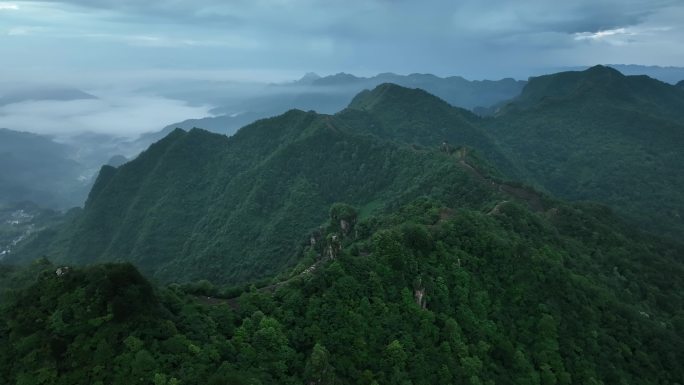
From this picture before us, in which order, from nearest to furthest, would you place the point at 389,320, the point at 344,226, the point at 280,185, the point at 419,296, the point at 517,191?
1. the point at 389,320
2. the point at 419,296
3. the point at 344,226
4. the point at 517,191
5. the point at 280,185

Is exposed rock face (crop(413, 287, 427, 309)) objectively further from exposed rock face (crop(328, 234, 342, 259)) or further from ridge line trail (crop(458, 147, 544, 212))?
ridge line trail (crop(458, 147, 544, 212))

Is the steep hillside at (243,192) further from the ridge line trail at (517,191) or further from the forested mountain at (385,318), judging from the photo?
the forested mountain at (385,318)

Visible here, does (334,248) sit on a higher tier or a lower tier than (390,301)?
higher

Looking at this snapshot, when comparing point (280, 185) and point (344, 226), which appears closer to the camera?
point (344, 226)

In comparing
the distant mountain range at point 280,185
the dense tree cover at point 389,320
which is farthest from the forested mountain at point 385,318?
the distant mountain range at point 280,185

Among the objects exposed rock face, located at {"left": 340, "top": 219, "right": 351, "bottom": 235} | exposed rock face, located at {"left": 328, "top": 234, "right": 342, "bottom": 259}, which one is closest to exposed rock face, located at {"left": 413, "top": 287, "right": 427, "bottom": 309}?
exposed rock face, located at {"left": 328, "top": 234, "right": 342, "bottom": 259}

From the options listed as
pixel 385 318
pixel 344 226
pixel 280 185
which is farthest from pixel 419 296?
pixel 280 185

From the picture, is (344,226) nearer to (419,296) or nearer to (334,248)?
(334,248)
